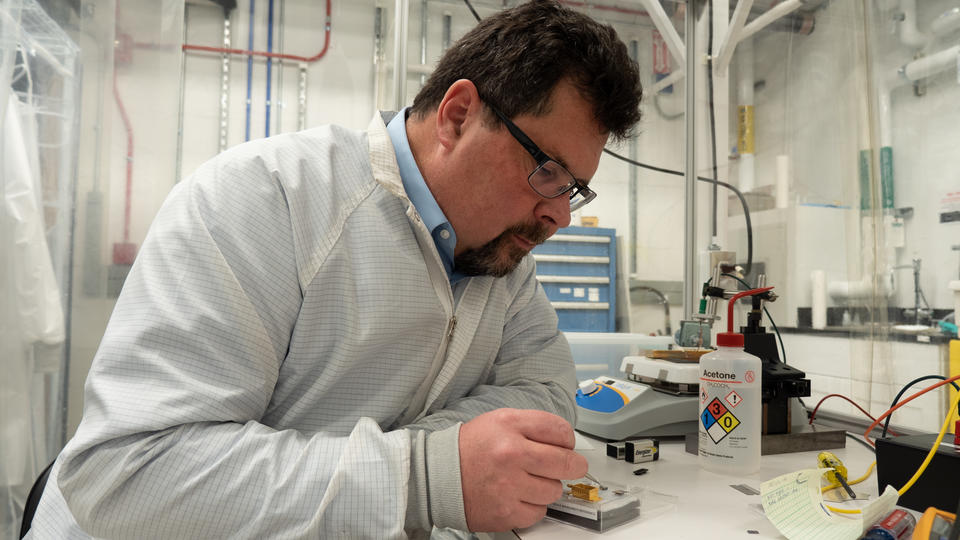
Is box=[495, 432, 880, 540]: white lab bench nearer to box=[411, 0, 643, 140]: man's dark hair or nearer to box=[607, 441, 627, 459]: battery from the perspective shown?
box=[607, 441, 627, 459]: battery

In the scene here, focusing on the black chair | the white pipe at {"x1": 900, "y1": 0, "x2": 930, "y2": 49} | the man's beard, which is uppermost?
the white pipe at {"x1": 900, "y1": 0, "x2": 930, "y2": 49}

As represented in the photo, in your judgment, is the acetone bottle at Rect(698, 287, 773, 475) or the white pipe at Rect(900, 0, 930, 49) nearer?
the acetone bottle at Rect(698, 287, 773, 475)

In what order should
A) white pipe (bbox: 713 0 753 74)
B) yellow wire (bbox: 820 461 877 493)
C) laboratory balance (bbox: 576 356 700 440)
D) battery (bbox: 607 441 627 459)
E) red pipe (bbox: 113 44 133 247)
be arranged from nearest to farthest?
1. yellow wire (bbox: 820 461 877 493)
2. battery (bbox: 607 441 627 459)
3. laboratory balance (bbox: 576 356 700 440)
4. red pipe (bbox: 113 44 133 247)
5. white pipe (bbox: 713 0 753 74)

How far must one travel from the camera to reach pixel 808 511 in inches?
25.9

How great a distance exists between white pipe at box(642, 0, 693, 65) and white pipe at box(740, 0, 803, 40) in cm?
21

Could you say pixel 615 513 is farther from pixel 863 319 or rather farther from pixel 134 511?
pixel 863 319

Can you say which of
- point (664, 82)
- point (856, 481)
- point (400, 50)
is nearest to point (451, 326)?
point (856, 481)

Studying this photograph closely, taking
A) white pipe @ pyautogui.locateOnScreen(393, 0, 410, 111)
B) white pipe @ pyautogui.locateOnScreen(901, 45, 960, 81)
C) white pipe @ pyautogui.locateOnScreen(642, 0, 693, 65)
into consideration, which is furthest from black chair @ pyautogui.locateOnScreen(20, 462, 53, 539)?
white pipe @ pyautogui.locateOnScreen(642, 0, 693, 65)

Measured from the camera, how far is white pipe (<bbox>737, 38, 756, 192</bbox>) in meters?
1.96

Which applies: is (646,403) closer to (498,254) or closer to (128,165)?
(498,254)

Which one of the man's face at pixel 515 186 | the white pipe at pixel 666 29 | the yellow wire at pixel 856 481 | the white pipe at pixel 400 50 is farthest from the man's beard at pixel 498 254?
the white pipe at pixel 666 29

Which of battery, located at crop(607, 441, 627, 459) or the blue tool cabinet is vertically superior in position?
the blue tool cabinet

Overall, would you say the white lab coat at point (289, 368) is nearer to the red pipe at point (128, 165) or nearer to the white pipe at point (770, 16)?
the red pipe at point (128, 165)

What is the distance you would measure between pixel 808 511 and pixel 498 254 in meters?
0.54
